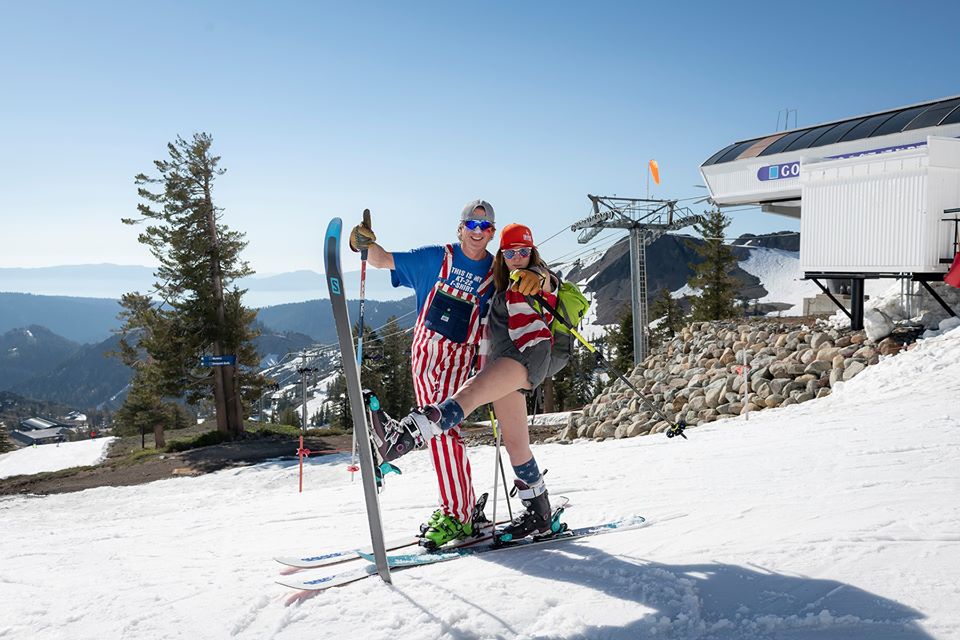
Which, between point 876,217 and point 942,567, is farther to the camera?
point 876,217

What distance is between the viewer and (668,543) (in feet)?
11.7

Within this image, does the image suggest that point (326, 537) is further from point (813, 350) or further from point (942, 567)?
point (813, 350)

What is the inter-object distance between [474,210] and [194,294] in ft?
77.3

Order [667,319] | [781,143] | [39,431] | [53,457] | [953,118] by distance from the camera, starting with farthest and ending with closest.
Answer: [39,431]
[667,319]
[53,457]
[781,143]
[953,118]

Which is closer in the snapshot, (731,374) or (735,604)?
(735,604)

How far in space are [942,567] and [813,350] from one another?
1097cm

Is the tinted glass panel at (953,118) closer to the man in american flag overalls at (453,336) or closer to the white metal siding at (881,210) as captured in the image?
the white metal siding at (881,210)

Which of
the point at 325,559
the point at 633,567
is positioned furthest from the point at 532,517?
the point at 325,559

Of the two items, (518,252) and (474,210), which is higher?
(474,210)

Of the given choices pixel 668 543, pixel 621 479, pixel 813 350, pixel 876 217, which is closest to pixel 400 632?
pixel 668 543

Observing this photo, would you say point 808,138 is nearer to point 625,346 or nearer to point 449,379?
point 625,346

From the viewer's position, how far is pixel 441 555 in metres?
3.57

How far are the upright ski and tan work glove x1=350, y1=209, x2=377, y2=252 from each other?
466mm

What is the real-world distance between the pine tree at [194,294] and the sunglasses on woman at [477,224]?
2254cm
